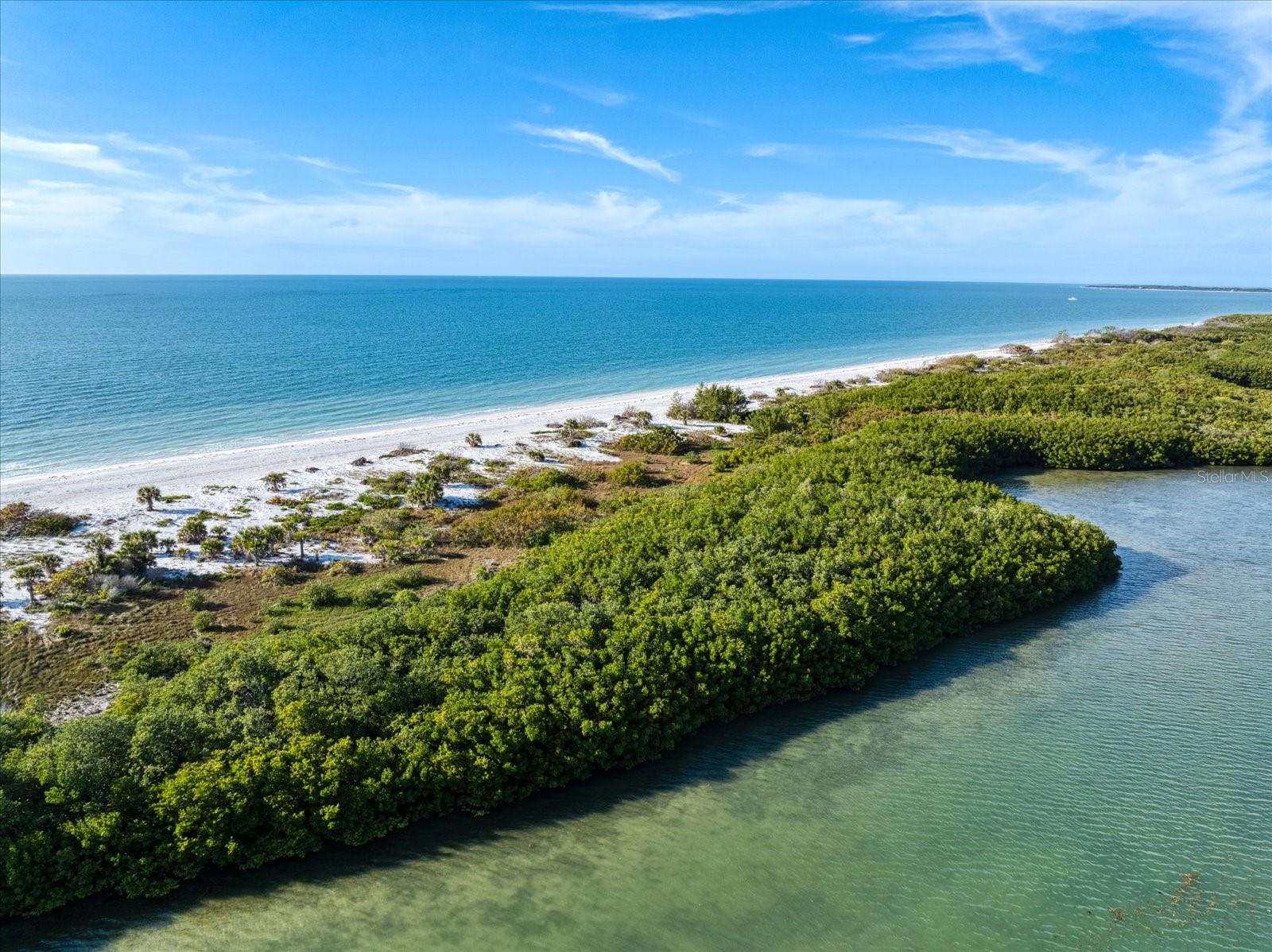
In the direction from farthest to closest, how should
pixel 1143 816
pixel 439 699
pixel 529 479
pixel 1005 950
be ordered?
pixel 529 479
pixel 439 699
pixel 1143 816
pixel 1005 950

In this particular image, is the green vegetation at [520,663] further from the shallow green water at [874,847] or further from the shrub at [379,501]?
the shrub at [379,501]

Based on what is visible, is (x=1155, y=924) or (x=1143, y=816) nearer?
(x=1155, y=924)

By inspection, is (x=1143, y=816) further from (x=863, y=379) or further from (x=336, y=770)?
(x=863, y=379)

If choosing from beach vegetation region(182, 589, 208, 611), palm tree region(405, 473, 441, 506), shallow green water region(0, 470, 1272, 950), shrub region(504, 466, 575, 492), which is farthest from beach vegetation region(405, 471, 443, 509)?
shallow green water region(0, 470, 1272, 950)

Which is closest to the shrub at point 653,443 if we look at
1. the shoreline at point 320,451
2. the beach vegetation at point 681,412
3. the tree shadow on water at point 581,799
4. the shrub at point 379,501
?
→ the shoreline at point 320,451

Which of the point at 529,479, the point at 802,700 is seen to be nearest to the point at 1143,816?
the point at 802,700

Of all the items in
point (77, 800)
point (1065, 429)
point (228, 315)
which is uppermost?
point (228, 315)

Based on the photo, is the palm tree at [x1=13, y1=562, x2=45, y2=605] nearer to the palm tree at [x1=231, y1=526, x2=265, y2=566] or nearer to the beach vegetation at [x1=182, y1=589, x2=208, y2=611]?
the beach vegetation at [x1=182, y1=589, x2=208, y2=611]
